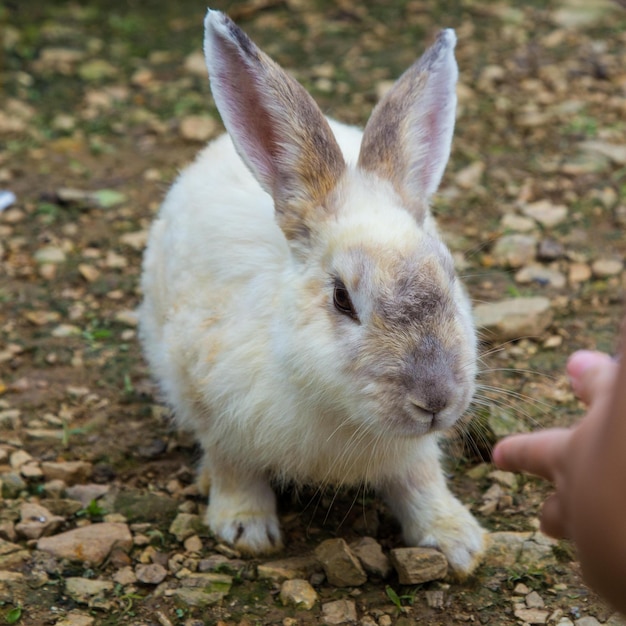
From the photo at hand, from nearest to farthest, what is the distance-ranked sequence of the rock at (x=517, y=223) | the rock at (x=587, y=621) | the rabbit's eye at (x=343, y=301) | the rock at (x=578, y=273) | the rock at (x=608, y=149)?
the rabbit's eye at (x=343, y=301) → the rock at (x=587, y=621) → the rock at (x=578, y=273) → the rock at (x=517, y=223) → the rock at (x=608, y=149)

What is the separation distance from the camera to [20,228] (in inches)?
262

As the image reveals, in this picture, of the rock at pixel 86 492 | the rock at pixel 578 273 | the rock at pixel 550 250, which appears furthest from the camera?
the rock at pixel 550 250

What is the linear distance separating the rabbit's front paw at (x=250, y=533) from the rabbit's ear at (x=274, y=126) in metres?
1.25

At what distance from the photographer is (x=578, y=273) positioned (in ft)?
19.8

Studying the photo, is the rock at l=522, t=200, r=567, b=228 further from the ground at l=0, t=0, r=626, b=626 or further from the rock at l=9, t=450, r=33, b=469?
the rock at l=9, t=450, r=33, b=469

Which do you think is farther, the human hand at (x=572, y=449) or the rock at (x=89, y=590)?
the rock at (x=89, y=590)

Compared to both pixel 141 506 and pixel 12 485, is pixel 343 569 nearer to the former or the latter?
pixel 141 506

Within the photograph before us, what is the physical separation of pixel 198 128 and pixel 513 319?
3172mm

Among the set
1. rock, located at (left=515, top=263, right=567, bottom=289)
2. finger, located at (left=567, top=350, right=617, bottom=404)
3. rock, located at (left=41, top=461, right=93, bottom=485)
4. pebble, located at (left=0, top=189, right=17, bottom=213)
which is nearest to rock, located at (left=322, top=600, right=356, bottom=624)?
rock, located at (left=41, top=461, right=93, bottom=485)

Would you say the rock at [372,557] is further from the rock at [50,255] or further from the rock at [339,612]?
the rock at [50,255]

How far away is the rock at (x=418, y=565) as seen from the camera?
162 inches

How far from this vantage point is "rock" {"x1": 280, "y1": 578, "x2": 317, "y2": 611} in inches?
158

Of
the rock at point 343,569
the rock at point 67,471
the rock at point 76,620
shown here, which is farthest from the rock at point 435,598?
the rock at point 67,471

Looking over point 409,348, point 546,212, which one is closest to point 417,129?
point 409,348
